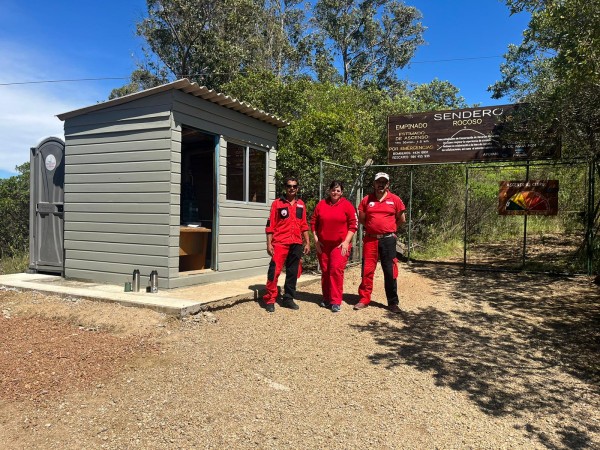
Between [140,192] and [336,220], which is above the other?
[140,192]

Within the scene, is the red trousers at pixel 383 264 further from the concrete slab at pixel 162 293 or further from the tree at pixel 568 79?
the tree at pixel 568 79

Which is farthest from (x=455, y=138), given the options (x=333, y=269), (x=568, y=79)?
(x=333, y=269)

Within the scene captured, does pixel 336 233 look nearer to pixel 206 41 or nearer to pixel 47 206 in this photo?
pixel 47 206

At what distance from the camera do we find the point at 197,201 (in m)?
8.86

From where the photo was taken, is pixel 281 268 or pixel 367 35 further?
pixel 367 35

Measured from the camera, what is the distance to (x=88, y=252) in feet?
23.0

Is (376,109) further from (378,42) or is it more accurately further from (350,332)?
(378,42)

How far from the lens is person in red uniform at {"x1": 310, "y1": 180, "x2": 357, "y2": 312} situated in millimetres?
5801

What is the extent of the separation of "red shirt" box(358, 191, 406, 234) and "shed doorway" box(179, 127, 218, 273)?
2580mm

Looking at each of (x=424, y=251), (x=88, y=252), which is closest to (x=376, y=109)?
(x=424, y=251)

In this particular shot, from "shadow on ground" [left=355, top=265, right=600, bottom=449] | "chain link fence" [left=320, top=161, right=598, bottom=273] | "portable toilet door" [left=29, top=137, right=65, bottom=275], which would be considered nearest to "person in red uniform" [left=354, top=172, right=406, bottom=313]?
"shadow on ground" [left=355, top=265, right=600, bottom=449]

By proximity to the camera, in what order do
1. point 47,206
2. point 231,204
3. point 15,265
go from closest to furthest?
1. point 231,204
2. point 47,206
3. point 15,265

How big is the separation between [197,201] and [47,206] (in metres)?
2.59

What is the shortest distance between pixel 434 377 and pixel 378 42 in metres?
28.3
